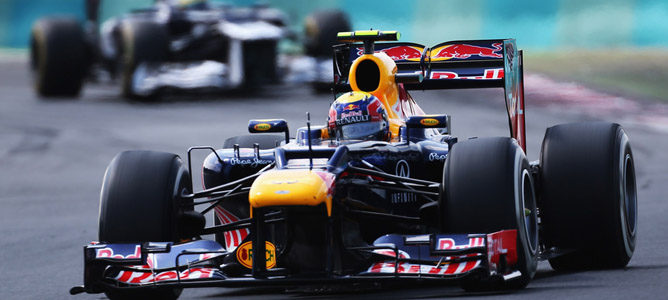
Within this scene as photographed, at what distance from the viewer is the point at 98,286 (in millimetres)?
8852

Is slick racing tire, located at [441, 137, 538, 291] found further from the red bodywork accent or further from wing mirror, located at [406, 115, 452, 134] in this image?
wing mirror, located at [406, 115, 452, 134]

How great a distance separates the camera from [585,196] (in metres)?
10.1

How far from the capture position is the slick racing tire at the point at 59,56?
27.1 meters

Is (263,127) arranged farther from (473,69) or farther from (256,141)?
(473,69)

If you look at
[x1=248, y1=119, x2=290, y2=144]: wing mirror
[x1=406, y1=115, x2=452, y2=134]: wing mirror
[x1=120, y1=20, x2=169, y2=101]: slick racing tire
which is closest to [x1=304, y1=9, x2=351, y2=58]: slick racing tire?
[x1=120, y1=20, x2=169, y2=101]: slick racing tire

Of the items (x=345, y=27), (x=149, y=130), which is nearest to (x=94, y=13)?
(x=345, y=27)

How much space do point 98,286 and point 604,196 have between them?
3.73m

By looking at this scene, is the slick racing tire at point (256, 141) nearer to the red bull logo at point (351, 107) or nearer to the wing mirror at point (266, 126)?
the wing mirror at point (266, 126)

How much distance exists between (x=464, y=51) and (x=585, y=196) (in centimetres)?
223

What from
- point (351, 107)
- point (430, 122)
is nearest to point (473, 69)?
point (351, 107)

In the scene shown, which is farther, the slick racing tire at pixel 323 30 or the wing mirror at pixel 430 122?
the slick racing tire at pixel 323 30

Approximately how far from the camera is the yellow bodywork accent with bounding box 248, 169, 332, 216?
27.4ft

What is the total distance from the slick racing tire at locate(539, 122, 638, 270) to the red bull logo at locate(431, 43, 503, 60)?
1.56m

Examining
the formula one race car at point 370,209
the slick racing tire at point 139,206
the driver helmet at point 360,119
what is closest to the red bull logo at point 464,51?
the formula one race car at point 370,209
